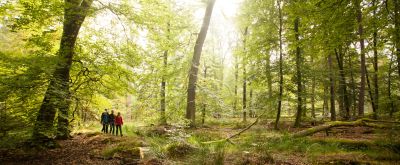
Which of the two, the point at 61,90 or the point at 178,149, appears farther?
the point at 61,90

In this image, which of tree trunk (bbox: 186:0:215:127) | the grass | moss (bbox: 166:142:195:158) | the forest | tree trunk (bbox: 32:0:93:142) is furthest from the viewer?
tree trunk (bbox: 186:0:215:127)

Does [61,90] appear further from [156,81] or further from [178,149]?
[156,81]

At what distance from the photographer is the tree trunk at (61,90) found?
334 inches

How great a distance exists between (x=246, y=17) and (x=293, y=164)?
1366 centimetres

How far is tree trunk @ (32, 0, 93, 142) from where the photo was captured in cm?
848

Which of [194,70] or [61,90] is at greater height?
[194,70]

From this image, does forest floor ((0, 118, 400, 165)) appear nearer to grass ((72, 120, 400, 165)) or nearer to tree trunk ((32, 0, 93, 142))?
grass ((72, 120, 400, 165))

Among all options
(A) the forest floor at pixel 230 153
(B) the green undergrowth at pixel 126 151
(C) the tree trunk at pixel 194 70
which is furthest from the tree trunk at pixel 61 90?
(C) the tree trunk at pixel 194 70

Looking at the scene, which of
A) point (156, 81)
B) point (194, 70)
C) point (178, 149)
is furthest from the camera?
point (156, 81)

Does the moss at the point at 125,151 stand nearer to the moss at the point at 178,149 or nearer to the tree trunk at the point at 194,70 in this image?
the moss at the point at 178,149

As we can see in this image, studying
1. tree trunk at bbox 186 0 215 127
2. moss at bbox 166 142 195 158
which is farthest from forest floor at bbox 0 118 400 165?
tree trunk at bbox 186 0 215 127

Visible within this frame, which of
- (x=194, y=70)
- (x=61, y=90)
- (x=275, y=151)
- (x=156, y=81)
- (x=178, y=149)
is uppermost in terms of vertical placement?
(x=194, y=70)

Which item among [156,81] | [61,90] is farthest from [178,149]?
[156,81]

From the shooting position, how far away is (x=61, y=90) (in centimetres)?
885
